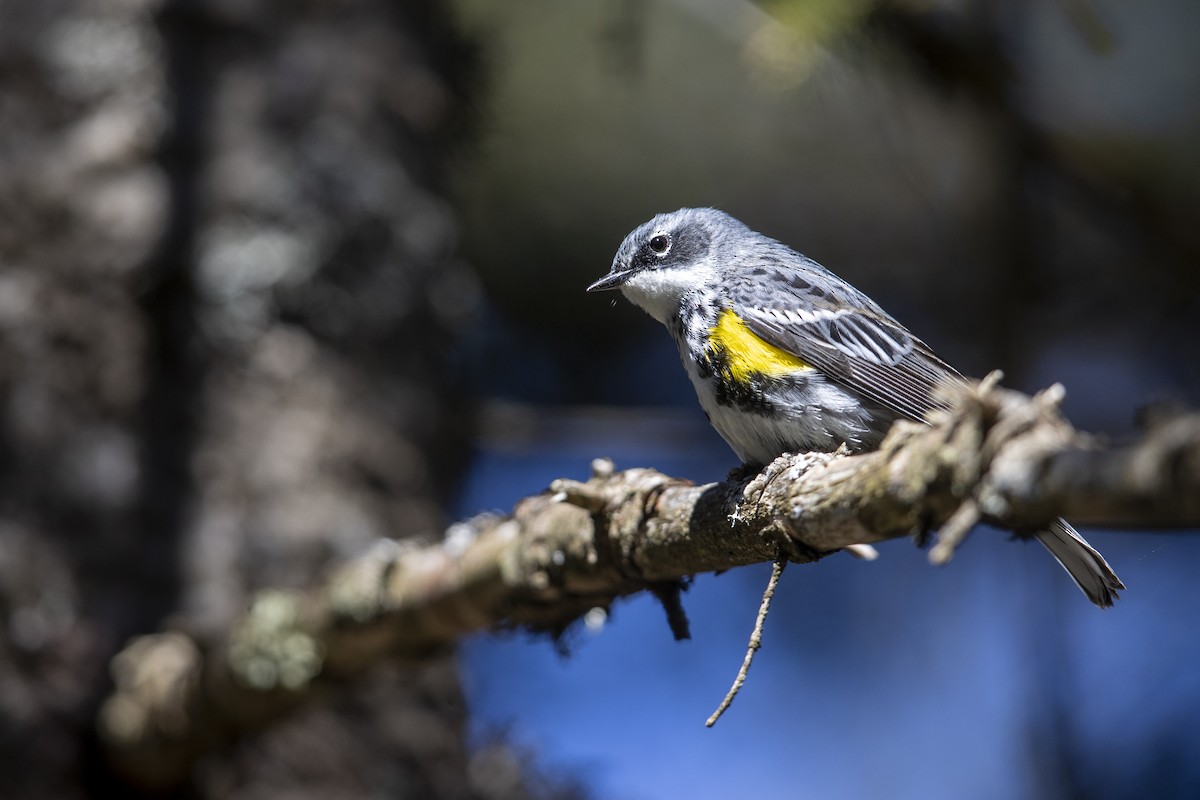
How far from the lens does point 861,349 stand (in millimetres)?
2799

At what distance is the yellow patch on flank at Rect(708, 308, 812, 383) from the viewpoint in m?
2.67

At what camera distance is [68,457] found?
11.5 ft

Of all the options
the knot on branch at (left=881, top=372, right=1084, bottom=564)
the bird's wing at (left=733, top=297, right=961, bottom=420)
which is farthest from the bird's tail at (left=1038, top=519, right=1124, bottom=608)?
the knot on branch at (left=881, top=372, right=1084, bottom=564)

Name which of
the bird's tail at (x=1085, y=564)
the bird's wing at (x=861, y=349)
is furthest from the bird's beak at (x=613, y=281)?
the bird's tail at (x=1085, y=564)

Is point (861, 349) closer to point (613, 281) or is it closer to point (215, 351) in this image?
point (613, 281)

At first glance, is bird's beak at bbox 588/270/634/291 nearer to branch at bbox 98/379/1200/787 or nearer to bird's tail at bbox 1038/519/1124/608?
branch at bbox 98/379/1200/787

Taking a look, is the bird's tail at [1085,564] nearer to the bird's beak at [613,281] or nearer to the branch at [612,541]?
the branch at [612,541]

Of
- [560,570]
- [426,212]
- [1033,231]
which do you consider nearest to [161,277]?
[426,212]

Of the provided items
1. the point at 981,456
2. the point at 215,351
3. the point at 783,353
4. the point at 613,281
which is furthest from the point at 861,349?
the point at 215,351

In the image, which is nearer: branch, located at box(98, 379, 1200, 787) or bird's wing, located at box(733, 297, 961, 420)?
branch, located at box(98, 379, 1200, 787)

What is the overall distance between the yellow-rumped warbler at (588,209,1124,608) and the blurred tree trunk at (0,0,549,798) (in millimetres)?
1253

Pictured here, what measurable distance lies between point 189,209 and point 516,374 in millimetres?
2221

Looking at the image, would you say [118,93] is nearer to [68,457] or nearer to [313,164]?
[313,164]

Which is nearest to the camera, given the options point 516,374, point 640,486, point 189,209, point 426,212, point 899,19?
point 640,486
